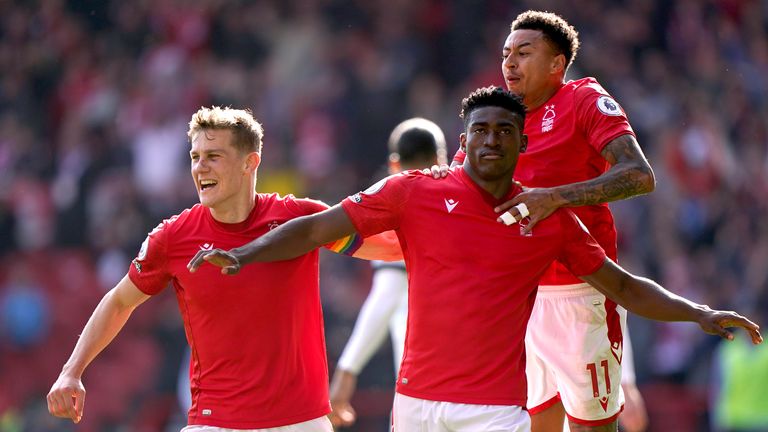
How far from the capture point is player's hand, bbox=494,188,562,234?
5.49m

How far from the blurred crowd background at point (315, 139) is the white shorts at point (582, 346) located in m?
5.18

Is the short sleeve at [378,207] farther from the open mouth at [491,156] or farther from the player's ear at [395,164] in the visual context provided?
the player's ear at [395,164]

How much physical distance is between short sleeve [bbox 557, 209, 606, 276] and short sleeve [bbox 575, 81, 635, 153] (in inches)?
22.6

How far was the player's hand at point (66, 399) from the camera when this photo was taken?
569 centimetres

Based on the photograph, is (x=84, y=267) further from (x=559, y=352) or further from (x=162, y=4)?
(x=559, y=352)

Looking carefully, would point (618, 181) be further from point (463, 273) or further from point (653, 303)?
point (463, 273)

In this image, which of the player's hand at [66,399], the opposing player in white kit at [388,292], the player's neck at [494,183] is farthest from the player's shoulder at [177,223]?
the opposing player in white kit at [388,292]

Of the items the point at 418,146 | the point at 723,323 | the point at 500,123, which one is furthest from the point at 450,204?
the point at 418,146

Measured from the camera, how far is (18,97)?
49.7 ft

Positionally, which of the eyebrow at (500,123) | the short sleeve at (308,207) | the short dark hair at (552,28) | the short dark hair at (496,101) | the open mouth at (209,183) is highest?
the short dark hair at (552,28)

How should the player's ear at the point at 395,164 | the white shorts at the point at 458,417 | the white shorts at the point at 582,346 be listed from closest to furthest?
1. the white shorts at the point at 458,417
2. the white shorts at the point at 582,346
3. the player's ear at the point at 395,164

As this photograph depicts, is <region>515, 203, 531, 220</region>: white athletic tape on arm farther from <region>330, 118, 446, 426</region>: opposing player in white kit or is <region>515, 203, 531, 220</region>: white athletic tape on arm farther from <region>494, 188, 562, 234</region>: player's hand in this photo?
<region>330, 118, 446, 426</region>: opposing player in white kit

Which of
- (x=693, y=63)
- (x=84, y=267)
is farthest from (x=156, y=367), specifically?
(x=693, y=63)

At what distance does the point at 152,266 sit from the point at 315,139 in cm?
859
